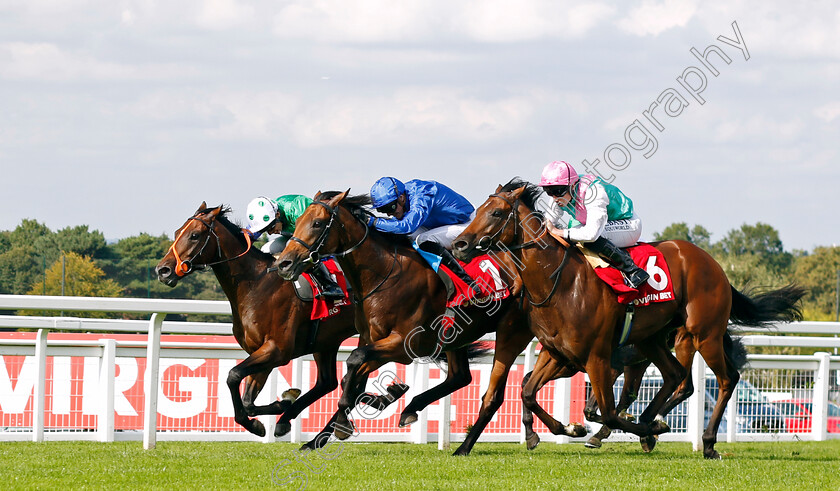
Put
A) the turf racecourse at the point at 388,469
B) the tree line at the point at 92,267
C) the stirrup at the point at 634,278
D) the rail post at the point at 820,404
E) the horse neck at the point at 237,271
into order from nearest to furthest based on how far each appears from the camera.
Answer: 1. the turf racecourse at the point at 388,469
2. the stirrup at the point at 634,278
3. the horse neck at the point at 237,271
4. the rail post at the point at 820,404
5. the tree line at the point at 92,267

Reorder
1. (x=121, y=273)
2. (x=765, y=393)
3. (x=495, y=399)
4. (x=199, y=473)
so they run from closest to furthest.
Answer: (x=199, y=473) → (x=495, y=399) → (x=765, y=393) → (x=121, y=273)

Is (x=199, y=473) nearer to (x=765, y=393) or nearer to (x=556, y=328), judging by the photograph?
(x=556, y=328)

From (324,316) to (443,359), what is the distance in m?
0.93

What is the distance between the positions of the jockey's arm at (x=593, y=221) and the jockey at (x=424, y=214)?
0.77 metres

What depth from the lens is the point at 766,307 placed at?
8.93 metres

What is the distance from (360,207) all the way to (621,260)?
1791 mm

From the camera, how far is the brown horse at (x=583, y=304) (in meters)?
7.27

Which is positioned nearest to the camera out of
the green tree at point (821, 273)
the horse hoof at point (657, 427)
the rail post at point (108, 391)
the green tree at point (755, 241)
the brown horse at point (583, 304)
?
the brown horse at point (583, 304)

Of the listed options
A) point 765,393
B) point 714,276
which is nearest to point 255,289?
point 714,276

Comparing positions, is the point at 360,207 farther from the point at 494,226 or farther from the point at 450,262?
the point at 494,226

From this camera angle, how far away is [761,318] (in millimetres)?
8891

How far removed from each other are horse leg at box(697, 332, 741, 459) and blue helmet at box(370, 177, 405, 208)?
2.45m

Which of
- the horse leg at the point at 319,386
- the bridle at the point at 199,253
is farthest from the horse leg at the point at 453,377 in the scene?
the bridle at the point at 199,253

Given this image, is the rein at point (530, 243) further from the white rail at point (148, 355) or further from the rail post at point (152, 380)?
the rail post at point (152, 380)
